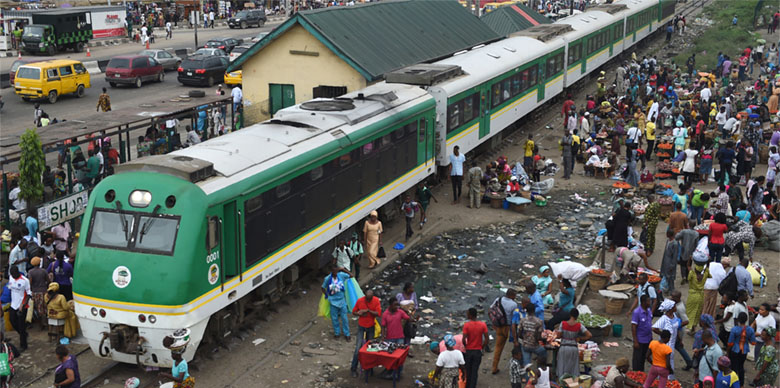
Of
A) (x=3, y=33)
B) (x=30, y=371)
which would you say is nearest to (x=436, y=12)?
(x=30, y=371)

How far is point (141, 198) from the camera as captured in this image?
1252 cm

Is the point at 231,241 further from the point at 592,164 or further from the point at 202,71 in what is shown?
the point at 202,71

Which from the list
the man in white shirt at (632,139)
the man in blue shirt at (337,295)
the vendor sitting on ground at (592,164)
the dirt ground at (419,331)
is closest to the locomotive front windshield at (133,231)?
the dirt ground at (419,331)

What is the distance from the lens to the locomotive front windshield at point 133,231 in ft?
40.5

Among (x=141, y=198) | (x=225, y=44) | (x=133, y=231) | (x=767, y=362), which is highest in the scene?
(x=141, y=198)

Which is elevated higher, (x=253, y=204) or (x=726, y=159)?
(x=253, y=204)

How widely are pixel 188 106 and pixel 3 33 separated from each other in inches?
1230

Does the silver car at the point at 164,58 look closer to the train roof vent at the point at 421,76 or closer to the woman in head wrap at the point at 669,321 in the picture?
the train roof vent at the point at 421,76

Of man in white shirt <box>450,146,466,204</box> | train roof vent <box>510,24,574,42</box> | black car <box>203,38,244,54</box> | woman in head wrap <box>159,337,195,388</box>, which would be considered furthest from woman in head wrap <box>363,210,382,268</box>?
black car <box>203,38,244,54</box>

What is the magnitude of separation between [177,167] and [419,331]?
16.5 feet

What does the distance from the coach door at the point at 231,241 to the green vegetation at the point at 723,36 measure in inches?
1447

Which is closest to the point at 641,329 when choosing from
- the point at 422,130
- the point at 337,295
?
the point at 337,295

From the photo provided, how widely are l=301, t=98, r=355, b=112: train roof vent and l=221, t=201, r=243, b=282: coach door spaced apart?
4.95 m

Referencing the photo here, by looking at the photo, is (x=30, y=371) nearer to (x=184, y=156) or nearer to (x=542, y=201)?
(x=184, y=156)
